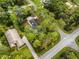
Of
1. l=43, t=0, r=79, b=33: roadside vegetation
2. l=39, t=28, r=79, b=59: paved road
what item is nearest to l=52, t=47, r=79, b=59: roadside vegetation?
l=39, t=28, r=79, b=59: paved road

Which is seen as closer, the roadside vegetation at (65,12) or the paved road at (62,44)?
the paved road at (62,44)

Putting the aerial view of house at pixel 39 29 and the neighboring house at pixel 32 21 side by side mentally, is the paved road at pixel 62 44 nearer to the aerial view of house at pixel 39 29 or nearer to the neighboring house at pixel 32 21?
the aerial view of house at pixel 39 29

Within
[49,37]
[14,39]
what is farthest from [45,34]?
[14,39]

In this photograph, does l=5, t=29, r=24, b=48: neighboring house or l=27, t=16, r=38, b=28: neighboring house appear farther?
l=27, t=16, r=38, b=28: neighboring house

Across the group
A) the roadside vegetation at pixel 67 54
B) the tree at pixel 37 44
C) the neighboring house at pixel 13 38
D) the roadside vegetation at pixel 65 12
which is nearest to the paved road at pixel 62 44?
the roadside vegetation at pixel 67 54

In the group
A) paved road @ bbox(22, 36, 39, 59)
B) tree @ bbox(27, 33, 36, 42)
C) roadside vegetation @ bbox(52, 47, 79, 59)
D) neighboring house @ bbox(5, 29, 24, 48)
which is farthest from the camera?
neighboring house @ bbox(5, 29, 24, 48)

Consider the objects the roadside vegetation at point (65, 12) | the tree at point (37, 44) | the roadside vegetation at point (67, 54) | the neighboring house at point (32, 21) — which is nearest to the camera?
the roadside vegetation at point (67, 54)

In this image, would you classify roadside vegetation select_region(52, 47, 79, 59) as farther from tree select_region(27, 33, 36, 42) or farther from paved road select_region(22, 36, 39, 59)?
tree select_region(27, 33, 36, 42)

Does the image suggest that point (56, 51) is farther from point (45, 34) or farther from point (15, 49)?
point (15, 49)

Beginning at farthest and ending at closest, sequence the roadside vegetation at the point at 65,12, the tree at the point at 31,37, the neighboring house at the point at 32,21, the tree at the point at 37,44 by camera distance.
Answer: the roadside vegetation at the point at 65,12 < the neighboring house at the point at 32,21 < the tree at the point at 31,37 < the tree at the point at 37,44
